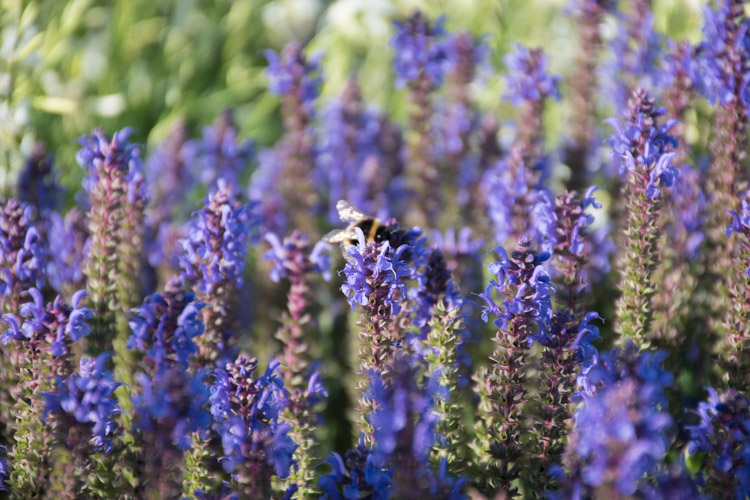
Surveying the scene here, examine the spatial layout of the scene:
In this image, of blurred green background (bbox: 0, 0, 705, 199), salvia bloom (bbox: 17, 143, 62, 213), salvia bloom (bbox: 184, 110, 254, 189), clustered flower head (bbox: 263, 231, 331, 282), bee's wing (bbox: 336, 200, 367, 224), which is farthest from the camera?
blurred green background (bbox: 0, 0, 705, 199)

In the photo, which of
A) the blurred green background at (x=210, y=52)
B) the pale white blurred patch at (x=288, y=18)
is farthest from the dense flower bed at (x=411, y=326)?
the pale white blurred patch at (x=288, y=18)

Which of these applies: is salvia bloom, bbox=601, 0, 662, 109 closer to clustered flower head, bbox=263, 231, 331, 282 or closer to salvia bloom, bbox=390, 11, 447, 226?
salvia bloom, bbox=390, 11, 447, 226

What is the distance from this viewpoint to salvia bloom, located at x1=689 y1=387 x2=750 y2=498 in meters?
2.69

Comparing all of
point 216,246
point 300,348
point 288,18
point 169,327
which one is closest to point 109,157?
point 216,246

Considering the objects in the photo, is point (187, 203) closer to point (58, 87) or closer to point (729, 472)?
point (58, 87)

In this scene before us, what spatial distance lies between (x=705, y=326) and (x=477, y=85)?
4172 millimetres

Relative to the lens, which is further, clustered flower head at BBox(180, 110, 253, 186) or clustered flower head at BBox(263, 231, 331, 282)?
clustered flower head at BBox(180, 110, 253, 186)

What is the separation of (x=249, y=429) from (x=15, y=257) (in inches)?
58.0

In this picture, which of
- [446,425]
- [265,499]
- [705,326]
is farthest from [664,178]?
[265,499]

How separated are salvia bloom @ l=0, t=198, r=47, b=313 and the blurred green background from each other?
2521 millimetres

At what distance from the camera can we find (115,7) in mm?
8031

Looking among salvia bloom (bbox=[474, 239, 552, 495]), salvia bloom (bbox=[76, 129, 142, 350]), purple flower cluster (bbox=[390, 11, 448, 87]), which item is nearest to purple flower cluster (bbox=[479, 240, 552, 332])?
salvia bloom (bbox=[474, 239, 552, 495])

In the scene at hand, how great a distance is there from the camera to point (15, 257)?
330cm

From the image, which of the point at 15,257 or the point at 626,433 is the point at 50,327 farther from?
the point at 626,433
